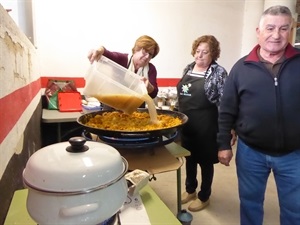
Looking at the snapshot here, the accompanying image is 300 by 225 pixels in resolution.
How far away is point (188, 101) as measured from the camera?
1.96 metres

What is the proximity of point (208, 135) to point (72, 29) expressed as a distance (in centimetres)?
221

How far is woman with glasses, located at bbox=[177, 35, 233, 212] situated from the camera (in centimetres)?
185

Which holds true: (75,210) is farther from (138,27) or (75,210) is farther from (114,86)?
(138,27)

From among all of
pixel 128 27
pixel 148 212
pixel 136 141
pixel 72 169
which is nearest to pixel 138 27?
pixel 128 27

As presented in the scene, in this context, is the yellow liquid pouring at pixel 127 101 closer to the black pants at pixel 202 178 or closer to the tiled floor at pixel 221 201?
the black pants at pixel 202 178

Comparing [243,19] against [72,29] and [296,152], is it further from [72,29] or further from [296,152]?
[296,152]

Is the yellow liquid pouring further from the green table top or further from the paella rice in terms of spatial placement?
the green table top

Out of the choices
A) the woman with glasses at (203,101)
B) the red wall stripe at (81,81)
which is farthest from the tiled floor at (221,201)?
the red wall stripe at (81,81)

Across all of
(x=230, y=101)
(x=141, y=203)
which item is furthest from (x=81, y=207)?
(x=230, y=101)

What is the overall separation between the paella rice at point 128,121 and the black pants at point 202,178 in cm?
70

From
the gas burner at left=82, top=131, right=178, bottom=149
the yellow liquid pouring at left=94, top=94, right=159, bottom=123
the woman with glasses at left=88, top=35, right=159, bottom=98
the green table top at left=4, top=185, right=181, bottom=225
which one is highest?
the woman with glasses at left=88, top=35, right=159, bottom=98

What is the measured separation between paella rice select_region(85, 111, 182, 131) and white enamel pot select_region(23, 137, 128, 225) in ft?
2.43

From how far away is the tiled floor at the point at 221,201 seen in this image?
197cm

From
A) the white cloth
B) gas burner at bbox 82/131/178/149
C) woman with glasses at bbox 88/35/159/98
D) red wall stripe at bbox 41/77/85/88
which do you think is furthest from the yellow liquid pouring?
red wall stripe at bbox 41/77/85/88
